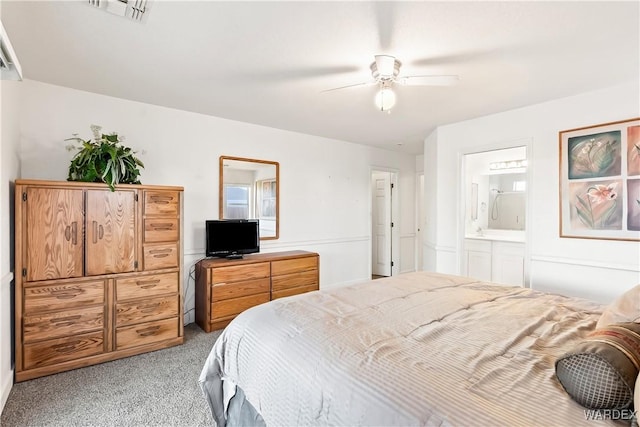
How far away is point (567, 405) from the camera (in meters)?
0.92

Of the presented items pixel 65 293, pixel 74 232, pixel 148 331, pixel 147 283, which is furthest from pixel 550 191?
pixel 65 293

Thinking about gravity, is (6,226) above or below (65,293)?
above

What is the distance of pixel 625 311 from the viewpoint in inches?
53.4

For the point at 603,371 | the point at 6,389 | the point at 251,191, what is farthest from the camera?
the point at 251,191

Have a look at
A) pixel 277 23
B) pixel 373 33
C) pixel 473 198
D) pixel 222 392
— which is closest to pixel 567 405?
pixel 222 392

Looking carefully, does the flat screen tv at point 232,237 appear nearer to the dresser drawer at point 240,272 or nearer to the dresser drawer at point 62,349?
the dresser drawer at point 240,272

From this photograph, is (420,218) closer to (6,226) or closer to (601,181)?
(601,181)

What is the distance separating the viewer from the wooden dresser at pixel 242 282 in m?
3.24

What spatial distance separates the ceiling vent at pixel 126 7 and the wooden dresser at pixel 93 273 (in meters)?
1.41

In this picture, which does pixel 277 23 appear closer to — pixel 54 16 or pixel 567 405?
pixel 54 16

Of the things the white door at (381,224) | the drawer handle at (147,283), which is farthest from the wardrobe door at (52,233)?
the white door at (381,224)

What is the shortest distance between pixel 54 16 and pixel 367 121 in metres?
2.99

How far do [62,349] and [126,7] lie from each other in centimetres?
251

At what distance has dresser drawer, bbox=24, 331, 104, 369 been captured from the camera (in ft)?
7.52
